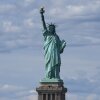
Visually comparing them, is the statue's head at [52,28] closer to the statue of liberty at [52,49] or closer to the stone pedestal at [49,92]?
the statue of liberty at [52,49]

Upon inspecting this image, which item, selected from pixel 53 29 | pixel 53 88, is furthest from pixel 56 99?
pixel 53 29

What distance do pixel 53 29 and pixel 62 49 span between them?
2714mm

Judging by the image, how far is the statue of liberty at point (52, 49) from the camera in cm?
12069

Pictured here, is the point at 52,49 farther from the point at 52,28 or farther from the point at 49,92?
the point at 49,92

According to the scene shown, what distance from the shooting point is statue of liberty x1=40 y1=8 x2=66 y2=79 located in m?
121

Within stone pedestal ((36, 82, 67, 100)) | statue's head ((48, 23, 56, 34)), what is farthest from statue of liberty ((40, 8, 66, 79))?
stone pedestal ((36, 82, 67, 100))

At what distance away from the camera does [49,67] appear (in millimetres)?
120688

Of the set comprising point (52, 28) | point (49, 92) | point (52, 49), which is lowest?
point (49, 92)

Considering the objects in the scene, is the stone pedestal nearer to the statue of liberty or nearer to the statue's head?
the statue of liberty

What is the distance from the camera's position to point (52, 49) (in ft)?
400

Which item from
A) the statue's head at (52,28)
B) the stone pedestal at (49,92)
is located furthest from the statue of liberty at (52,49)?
the stone pedestal at (49,92)

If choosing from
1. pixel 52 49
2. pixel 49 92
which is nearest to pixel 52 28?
pixel 52 49

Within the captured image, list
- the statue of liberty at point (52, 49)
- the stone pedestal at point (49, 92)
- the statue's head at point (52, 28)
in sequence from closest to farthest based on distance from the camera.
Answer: the stone pedestal at point (49, 92)
the statue of liberty at point (52, 49)
the statue's head at point (52, 28)

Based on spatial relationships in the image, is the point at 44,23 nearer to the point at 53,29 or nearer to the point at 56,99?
the point at 53,29
